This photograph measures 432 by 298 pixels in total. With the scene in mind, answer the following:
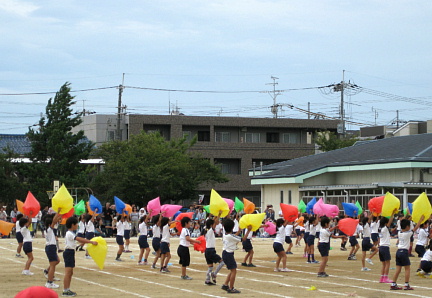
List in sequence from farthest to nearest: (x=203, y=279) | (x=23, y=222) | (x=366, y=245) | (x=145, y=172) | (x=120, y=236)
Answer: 1. (x=145, y=172)
2. (x=120, y=236)
3. (x=366, y=245)
4. (x=23, y=222)
5. (x=203, y=279)

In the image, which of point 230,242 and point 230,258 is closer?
point 230,258

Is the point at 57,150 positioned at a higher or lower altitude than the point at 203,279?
higher

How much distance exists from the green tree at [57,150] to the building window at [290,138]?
22.7 meters

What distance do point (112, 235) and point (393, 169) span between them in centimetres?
1534

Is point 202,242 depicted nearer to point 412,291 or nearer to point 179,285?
point 179,285

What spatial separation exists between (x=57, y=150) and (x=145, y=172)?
6354 mm

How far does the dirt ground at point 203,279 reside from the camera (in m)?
15.5

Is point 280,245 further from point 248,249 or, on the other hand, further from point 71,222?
point 71,222

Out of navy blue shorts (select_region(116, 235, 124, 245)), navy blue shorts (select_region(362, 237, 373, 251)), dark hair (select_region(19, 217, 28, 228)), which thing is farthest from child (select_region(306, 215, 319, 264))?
dark hair (select_region(19, 217, 28, 228))

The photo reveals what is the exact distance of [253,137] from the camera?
67688 millimetres

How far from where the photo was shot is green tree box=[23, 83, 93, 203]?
48.9 metres

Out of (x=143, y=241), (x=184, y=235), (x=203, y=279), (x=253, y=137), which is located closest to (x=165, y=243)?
(x=203, y=279)

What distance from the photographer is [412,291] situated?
15844mm

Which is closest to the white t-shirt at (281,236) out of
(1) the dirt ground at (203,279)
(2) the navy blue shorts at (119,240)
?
(1) the dirt ground at (203,279)
